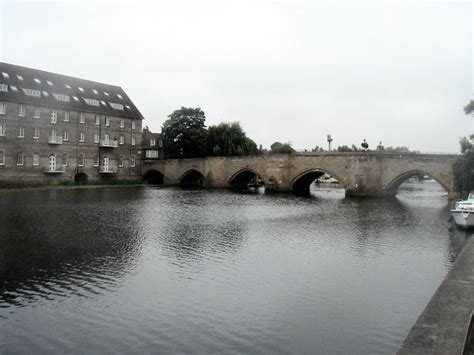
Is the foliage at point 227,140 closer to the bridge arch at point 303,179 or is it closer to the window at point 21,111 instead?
the bridge arch at point 303,179

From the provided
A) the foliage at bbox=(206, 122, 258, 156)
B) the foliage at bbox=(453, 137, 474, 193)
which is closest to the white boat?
the foliage at bbox=(453, 137, 474, 193)

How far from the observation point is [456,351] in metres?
5.57

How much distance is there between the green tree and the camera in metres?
62.8

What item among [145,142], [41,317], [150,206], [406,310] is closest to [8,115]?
[150,206]

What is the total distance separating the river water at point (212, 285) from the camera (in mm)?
7434

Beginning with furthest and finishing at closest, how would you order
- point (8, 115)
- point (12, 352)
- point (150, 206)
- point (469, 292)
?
point (8, 115)
point (150, 206)
point (469, 292)
point (12, 352)

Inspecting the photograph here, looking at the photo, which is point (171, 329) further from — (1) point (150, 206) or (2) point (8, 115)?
(2) point (8, 115)

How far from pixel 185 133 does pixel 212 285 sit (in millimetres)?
53789

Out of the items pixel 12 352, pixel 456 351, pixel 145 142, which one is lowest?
pixel 12 352

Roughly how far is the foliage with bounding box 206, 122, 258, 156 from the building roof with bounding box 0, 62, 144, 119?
9945 mm

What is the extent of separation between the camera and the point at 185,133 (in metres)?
63.2

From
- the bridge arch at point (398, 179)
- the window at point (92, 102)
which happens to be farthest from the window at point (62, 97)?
the bridge arch at point (398, 179)

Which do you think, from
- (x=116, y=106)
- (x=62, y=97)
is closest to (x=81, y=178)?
(x=62, y=97)

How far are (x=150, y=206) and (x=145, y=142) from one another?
47.3 m
